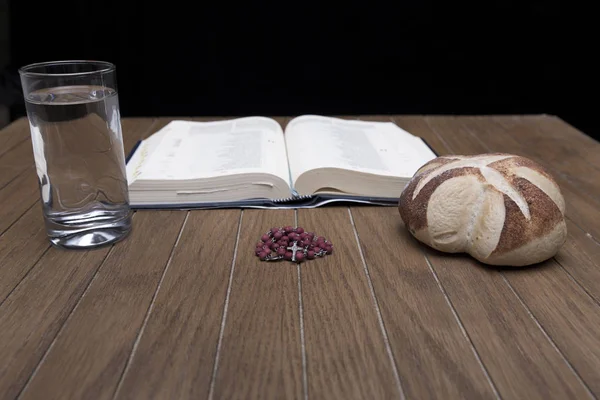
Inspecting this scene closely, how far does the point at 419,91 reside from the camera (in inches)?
120

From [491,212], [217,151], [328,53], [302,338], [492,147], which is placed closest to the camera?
[302,338]

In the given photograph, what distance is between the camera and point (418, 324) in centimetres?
84

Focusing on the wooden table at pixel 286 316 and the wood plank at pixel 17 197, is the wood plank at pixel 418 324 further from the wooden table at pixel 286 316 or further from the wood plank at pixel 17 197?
the wood plank at pixel 17 197

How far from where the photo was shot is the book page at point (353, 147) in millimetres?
1285

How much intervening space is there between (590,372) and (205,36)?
7.96 ft

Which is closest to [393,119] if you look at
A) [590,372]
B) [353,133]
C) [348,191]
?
[353,133]

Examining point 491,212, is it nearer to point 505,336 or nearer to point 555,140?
point 505,336

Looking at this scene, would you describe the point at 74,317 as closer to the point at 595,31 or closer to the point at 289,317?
the point at 289,317

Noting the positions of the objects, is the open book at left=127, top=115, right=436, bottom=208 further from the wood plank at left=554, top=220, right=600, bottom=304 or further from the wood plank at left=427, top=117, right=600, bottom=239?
the wood plank at left=554, top=220, right=600, bottom=304

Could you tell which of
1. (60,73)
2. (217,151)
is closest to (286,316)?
(60,73)

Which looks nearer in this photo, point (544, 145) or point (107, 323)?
point (107, 323)

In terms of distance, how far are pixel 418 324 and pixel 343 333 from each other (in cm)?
10

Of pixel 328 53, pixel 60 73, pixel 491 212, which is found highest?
pixel 60 73

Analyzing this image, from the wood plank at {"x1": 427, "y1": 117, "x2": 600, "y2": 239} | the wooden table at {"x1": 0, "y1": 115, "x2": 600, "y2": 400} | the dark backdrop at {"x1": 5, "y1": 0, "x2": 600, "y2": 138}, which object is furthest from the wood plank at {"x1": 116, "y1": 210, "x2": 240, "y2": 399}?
the dark backdrop at {"x1": 5, "y1": 0, "x2": 600, "y2": 138}
